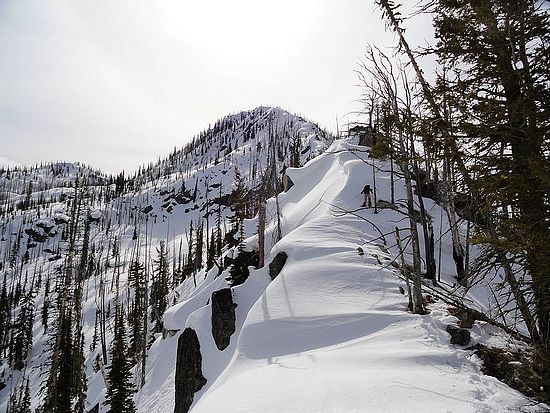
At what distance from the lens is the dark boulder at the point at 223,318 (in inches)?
765

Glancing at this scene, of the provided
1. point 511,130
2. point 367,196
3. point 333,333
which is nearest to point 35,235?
point 367,196

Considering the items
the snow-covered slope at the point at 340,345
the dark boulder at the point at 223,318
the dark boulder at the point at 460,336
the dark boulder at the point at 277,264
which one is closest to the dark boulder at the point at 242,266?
the snow-covered slope at the point at 340,345

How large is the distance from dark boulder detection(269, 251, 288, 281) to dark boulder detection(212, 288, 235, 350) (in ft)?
10.4

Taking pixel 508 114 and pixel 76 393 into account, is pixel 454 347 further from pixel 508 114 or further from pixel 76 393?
pixel 76 393

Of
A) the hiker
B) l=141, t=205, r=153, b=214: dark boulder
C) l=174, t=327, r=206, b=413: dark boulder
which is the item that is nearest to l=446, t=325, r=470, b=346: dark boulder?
l=174, t=327, r=206, b=413: dark boulder

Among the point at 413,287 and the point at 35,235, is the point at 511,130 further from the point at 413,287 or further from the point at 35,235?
the point at 35,235

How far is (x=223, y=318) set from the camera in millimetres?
19906

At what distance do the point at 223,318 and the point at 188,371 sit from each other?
3600 mm

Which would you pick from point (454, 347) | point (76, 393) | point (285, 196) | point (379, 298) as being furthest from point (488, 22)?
point (76, 393)

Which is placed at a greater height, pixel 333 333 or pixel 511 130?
pixel 511 130

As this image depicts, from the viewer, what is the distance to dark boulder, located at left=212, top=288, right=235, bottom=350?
63.7 feet

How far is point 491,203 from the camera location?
5.36 m

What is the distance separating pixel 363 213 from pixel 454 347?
668 inches

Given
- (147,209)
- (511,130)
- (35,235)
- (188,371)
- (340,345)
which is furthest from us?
(147,209)
